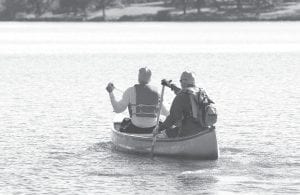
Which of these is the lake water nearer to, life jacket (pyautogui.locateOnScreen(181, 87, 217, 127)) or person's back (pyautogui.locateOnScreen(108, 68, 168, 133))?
person's back (pyautogui.locateOnScreen(108, 68, 168, 133))

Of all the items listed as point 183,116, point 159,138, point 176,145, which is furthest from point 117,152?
point 183,116

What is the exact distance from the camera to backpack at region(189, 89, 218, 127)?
2258cm

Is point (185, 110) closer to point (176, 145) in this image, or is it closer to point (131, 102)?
point (176, 145)

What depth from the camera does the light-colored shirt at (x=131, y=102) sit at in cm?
2458

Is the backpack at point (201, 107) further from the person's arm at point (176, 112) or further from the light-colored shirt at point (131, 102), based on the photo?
the light-colored shirt at point (131, 102)

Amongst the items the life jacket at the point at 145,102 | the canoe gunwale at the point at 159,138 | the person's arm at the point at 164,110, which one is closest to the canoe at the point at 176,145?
the canoe gunwale at the point at 159,138

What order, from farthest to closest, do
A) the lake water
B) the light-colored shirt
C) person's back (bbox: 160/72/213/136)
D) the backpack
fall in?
the light-colored shirt
person's back (bbox: 160/72/213/136)
the backpack
the lake water

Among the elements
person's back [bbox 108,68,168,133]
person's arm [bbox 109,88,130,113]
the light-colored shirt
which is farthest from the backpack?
person's arm [bbox 109,88,130,113]

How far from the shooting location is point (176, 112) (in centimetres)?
2314

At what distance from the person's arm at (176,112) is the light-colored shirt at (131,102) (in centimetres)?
140

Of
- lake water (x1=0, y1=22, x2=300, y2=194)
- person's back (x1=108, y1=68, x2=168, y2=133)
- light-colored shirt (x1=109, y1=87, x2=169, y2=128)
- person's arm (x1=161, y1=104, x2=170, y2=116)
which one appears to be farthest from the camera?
person's arm (x1=161, y1=104, x2=170, y2=116)

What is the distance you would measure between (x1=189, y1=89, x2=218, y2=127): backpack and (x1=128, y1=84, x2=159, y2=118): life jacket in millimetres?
1717

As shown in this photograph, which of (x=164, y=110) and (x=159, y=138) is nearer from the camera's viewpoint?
(x=159, y=138)

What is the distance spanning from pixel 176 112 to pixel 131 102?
6.02 ft
